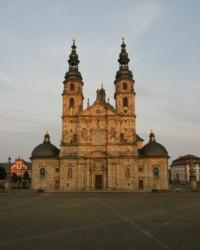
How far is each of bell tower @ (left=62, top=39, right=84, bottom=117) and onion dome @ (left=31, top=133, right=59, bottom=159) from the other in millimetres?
7541

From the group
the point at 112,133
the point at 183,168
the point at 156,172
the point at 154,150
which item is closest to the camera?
the point at 112,133

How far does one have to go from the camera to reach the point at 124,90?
61.1m

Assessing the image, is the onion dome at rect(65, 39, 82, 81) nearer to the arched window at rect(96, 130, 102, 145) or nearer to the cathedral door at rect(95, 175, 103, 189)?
the arched window at rect(96, 130, 102, 145)

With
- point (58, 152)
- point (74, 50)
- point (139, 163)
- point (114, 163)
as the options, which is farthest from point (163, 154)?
point (74, 50)

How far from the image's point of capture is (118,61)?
208 feet

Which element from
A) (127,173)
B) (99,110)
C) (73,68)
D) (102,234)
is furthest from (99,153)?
(102,234)

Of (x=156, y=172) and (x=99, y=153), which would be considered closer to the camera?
(x=99, y=153)

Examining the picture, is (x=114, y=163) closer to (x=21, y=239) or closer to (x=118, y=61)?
(x=118, y=61)

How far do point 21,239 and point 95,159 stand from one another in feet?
156

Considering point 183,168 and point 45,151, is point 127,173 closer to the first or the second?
point 45,151

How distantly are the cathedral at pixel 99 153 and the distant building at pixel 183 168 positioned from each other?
216 ft

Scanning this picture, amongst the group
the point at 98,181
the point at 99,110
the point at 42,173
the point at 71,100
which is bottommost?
the point at 98,181

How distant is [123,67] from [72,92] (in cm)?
1149

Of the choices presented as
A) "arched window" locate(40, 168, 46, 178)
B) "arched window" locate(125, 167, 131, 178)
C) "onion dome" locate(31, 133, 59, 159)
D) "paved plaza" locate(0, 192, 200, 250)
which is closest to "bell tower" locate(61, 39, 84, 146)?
"onion dome" locate(31, 133, 59, 159)
